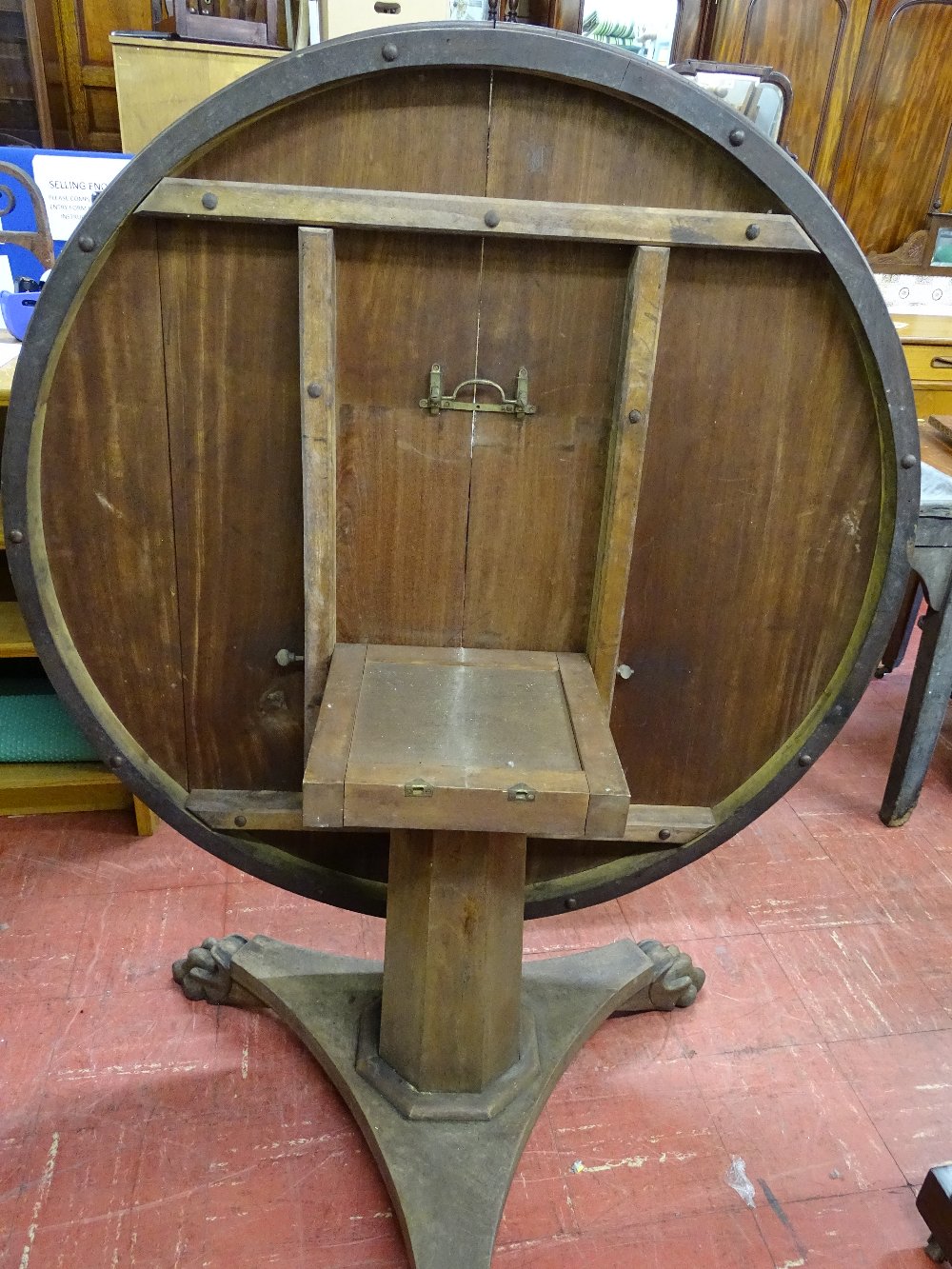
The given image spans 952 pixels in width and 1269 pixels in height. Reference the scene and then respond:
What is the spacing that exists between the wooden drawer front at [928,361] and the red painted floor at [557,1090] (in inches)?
94.7

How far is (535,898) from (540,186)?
3.42ft

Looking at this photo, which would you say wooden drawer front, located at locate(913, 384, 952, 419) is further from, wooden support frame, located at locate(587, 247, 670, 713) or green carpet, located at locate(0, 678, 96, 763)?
green carpet, located at locate(0, 678, 96, 763)

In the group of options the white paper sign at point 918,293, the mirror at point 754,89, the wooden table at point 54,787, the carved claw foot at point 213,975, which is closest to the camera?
the carved claw foot at point 213,975

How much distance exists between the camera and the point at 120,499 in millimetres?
1242

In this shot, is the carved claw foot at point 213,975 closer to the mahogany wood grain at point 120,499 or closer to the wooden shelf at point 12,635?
the mahogany wood grain at point 120,499

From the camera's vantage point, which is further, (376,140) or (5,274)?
(5,274)

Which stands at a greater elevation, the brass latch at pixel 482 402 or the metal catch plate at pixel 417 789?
the brass latch at pixel 482 402

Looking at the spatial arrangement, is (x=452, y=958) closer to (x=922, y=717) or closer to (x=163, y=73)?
(x=922, y=717)

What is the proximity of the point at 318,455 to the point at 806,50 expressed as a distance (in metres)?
3.50

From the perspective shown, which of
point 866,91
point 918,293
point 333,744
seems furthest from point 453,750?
point 918,293

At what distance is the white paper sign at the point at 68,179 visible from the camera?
2.48 m

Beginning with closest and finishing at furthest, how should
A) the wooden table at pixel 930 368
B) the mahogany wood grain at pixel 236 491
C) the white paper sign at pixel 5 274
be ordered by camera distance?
the mahogany wood grain at pixel 236 491 → the white paper sign at pixel 5 274 → the wooden table at pixel 930 368

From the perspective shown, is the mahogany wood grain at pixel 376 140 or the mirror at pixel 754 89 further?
the mirror at pixel 754 89

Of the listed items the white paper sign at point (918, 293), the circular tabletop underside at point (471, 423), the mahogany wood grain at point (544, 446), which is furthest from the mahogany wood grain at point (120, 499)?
the white paper sign at point (918, 293)
